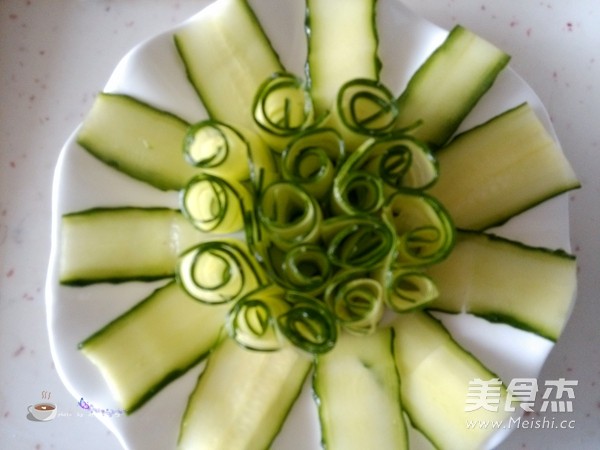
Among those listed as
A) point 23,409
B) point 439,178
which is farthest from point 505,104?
point 23,409

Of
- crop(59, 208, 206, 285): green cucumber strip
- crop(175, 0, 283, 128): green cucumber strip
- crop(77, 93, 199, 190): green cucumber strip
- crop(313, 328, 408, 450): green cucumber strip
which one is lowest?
crop(313, 328, 408, 450): green cucumber strip

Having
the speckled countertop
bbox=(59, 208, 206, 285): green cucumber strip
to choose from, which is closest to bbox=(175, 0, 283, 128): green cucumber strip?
bbox=(59, 208, 206, 285): green cucumber strip

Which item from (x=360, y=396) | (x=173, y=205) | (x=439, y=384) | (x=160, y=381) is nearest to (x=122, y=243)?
(x=173, y=205)

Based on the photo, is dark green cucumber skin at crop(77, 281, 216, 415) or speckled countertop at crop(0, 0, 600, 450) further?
speckled countertop at crop(0, 0, 600, 450)

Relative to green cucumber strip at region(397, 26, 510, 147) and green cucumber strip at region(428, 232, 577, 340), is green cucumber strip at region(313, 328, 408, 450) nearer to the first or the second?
green cucumber strip at region(428, 232, 577, 340)

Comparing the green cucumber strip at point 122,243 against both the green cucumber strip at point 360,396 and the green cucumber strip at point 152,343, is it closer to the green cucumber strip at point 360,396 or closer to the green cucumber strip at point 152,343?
the green cucumber strip at point 152,343

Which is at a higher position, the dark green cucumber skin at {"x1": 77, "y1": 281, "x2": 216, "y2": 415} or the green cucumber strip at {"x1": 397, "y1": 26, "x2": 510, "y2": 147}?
the green cucumber strip at {"x1": 397, "y1": 26, "x2": 510, "y2": 147}

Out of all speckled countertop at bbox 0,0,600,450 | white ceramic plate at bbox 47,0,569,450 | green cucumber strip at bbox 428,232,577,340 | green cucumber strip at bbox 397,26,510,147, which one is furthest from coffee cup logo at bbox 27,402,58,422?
green cucumber strip at bbox 397,26,510,147
